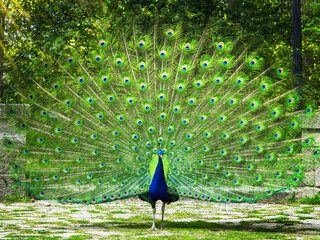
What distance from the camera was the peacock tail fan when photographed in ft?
18.5

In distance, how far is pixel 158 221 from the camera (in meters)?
6.36

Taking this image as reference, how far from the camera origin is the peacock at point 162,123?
563cm

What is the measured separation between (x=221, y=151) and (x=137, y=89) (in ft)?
3.77

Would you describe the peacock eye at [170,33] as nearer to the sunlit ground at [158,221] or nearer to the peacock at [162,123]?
the peacock at [162,123]

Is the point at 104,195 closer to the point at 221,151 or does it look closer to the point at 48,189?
the point at 48,189

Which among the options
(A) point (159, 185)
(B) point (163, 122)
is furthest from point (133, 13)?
(A) point (159, 185)

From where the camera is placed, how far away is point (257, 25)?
35.2ft

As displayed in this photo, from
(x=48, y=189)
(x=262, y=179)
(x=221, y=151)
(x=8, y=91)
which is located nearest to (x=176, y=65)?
(x=221, y=151)

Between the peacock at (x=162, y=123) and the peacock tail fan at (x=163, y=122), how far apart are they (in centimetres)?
1

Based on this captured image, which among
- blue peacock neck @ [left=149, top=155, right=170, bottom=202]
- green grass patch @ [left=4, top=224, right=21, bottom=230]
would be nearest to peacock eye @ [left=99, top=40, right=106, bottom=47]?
blue peacock neck @ [left=149, top=155, right=170, bottom=202]

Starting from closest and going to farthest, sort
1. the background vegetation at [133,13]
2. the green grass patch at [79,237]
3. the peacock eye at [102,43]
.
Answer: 1. the green grass patch at [79,237]
2. the peacock eye at [102,43]
3. the background vegetation at [133,13]

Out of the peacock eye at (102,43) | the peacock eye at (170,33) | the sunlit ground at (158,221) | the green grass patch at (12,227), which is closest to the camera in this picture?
the sunlit ground at (158,221)

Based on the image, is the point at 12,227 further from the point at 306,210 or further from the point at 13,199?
the point at 306,210

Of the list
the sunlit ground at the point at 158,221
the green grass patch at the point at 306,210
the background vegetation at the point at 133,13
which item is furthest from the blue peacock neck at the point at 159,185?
the background vegetation at the point at 133,13
